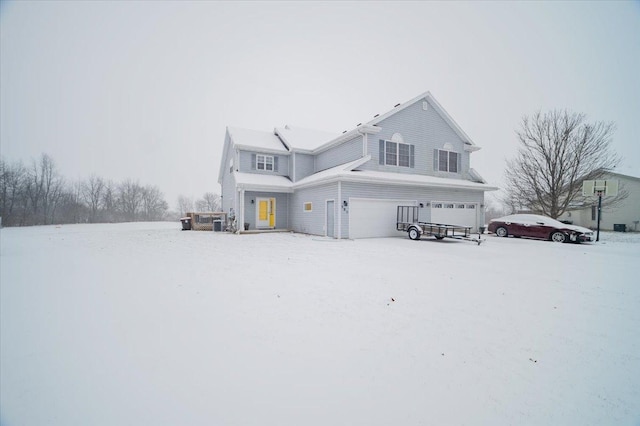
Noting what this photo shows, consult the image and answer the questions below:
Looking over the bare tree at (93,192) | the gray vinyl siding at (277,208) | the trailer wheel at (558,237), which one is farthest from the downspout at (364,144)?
the bare tree at (93,192)

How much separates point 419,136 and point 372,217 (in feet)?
22.2

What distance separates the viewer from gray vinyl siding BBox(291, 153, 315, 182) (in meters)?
19.0

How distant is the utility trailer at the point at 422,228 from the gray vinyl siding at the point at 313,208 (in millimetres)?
3761

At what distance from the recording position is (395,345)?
2936 mm

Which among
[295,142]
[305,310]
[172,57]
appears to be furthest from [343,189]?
[172,57]

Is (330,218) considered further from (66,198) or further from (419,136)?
(66,198)

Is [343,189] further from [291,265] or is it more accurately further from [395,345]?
[395,345]

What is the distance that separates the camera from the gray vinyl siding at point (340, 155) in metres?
15.3

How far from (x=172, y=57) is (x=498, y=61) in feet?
90.4

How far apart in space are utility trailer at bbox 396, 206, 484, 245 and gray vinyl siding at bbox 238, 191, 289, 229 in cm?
805

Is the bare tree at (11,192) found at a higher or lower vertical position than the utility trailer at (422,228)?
higher

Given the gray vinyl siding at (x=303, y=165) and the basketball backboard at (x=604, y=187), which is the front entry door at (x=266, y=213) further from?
the basketball backboard at (x=604, y=187)

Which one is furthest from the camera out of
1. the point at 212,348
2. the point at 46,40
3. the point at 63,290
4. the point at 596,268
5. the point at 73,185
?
the point at 73,185

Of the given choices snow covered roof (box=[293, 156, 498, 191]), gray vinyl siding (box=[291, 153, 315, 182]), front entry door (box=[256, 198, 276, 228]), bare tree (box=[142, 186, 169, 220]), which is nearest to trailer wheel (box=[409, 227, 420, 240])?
snow covered roof (box=[293, 156, 498, 191])
